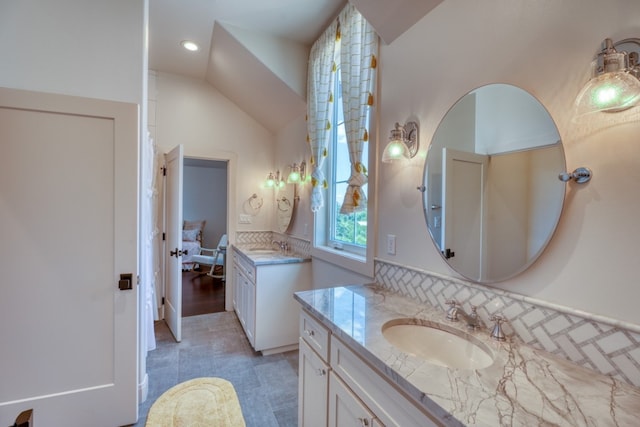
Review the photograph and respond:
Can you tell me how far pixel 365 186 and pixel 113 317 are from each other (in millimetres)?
1868

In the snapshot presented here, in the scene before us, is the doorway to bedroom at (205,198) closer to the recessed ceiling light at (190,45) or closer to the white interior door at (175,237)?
the white interior door at (175,237)

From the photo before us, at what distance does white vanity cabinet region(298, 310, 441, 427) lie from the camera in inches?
35.8

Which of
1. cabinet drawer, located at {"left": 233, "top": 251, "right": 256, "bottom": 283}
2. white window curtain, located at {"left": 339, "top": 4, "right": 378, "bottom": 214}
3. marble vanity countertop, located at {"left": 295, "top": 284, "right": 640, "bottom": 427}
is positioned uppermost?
white window curtain, located at {"left": 339, "top": 4, "right": 378, "bottom": 214}

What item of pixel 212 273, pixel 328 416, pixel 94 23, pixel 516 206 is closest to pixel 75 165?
pixel 94 23

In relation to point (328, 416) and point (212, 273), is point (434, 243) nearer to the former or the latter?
point (328, 416)

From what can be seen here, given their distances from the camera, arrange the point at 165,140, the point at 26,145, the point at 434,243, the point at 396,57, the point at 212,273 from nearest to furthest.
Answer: the point at 434,243 < the point at 26,145 < the point at 396,57 < the point at 165,140 < the point at 212,273

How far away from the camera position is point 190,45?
118 inches

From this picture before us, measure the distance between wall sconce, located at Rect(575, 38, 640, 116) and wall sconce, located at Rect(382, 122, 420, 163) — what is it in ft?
2.54

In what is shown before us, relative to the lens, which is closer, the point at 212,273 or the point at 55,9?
the point at 55,9

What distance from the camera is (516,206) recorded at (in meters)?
1.13

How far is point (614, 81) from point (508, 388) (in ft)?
2.92

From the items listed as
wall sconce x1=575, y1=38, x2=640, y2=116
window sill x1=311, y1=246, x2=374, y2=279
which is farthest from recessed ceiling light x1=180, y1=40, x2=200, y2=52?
wall sconce x1=575, y1=38, x2=640, y2=116

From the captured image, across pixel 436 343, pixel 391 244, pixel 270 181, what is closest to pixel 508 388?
pixel 436 343

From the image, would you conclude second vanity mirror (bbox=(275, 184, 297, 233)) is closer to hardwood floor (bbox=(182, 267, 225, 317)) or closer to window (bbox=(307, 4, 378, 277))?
window (bbox=(307, 4, 378, 277))
